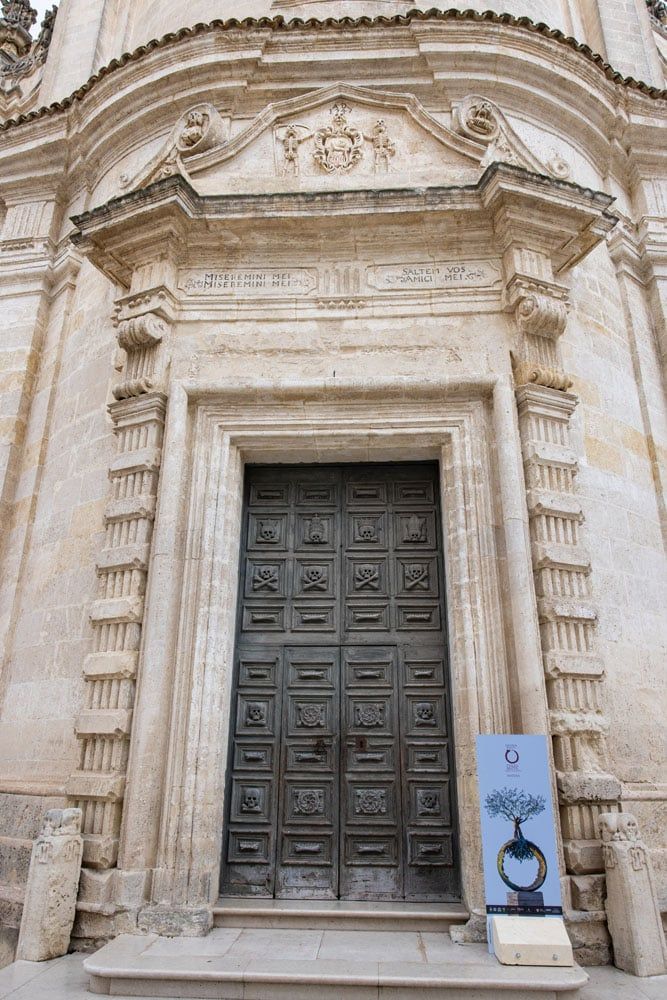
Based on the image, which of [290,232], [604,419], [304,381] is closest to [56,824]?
[304,381]

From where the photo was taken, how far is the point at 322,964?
4215mm

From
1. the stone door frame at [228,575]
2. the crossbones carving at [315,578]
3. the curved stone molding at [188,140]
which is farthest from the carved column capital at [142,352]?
the crossbones carving at [315,578]

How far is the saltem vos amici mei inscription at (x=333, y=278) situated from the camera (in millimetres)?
6629

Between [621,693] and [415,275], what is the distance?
4125mm

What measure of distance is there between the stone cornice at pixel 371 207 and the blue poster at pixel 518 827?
452 cm

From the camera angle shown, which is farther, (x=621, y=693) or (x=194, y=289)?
(x=194, y=289)

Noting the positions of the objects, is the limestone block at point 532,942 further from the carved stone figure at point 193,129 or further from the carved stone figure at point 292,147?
the carved stone figure at point 193,129

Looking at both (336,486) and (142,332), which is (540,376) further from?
(142,332)

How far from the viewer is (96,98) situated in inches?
345

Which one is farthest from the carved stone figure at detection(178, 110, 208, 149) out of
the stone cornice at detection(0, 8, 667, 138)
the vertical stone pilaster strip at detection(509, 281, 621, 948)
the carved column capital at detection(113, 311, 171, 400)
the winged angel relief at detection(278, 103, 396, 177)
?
the vertical stone pilaster strip at detection(509, 281, 621, 948)

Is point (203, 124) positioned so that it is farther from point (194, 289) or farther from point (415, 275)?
point (415, 275)

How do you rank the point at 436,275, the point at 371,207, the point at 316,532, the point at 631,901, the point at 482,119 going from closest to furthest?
the point at 631,901
the point at 316,532
the point at 371,207
the point at 436,275
the point at 482,119

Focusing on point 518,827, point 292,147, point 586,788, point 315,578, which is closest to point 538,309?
point 315,578

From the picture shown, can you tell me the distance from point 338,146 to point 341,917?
23.1 feet
